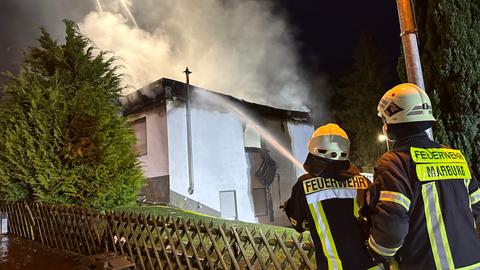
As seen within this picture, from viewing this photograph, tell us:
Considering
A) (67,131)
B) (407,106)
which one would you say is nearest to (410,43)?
(407,106)

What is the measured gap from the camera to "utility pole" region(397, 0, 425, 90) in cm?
387

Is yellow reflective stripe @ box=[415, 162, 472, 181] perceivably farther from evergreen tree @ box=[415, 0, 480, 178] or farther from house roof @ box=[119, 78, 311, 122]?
house roof @ box=[119, 78, 311, 122]

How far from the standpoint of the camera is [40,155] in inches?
249

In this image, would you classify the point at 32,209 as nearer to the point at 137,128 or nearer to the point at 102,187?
the point at 102,187

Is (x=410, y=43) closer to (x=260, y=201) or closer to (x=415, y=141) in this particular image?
(x=415, y=141)

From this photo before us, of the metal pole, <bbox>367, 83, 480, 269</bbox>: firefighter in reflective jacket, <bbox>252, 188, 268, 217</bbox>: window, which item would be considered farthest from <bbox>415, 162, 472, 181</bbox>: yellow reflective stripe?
<bbox>252, 188, 268, 217</bbox>: window

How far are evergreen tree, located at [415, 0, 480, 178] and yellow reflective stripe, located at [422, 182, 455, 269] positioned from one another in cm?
464

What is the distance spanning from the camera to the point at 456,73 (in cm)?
589

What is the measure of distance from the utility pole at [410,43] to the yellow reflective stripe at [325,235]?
2.48 m

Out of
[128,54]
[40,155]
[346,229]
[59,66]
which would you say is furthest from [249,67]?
[346,229]

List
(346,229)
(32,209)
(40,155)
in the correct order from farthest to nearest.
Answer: (32,209) < (40,155) < (346,229)

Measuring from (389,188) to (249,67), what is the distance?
53.5 ft

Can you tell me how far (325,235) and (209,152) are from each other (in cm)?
1013

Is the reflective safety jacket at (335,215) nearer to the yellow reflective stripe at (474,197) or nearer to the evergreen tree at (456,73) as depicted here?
the yellow reflective stripe at (474,197)
